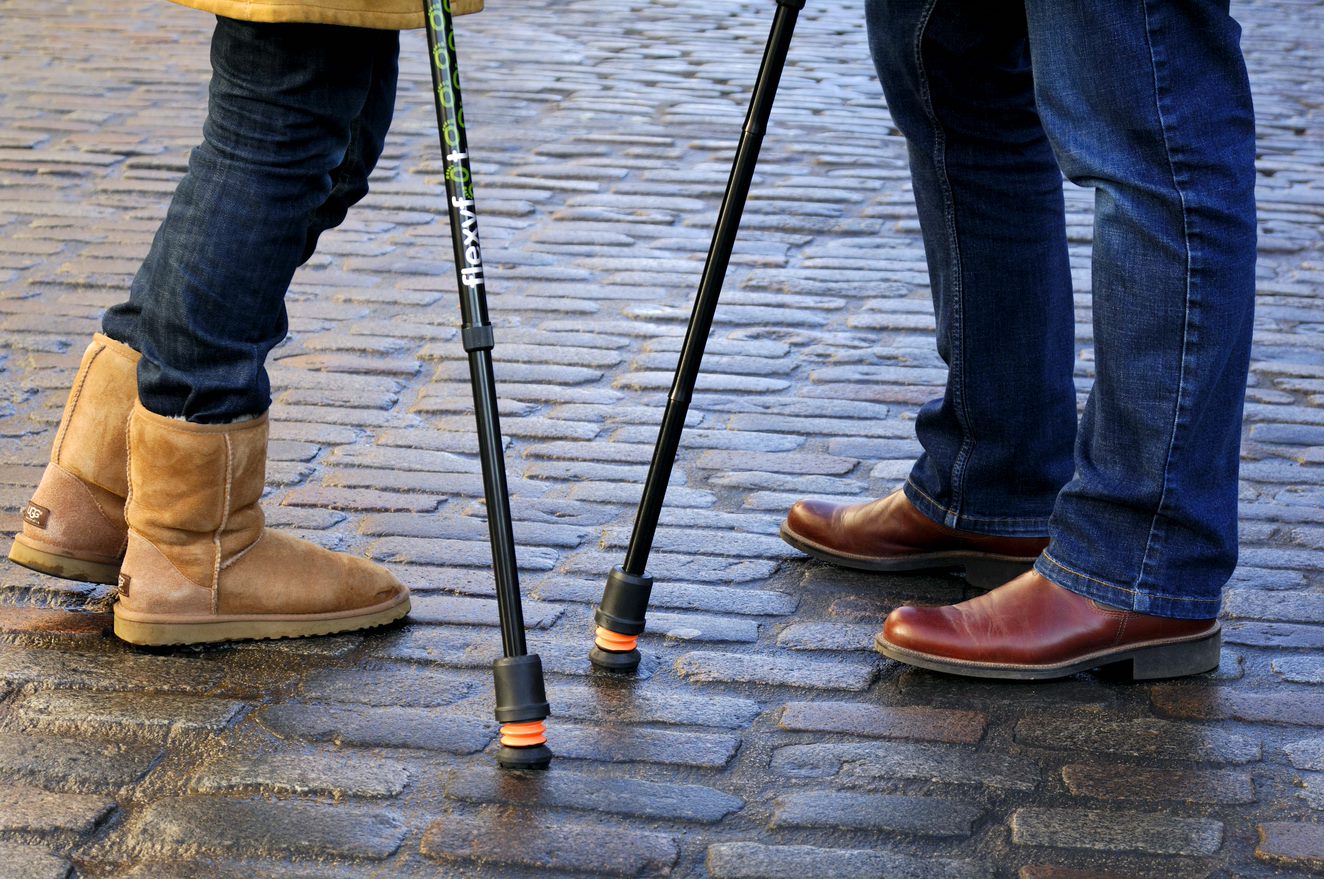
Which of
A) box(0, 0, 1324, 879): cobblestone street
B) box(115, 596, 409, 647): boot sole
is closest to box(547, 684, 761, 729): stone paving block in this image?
box(0, 0, 1324, 879): cobblestone street

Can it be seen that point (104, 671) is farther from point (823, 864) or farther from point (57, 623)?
point (823, 864)

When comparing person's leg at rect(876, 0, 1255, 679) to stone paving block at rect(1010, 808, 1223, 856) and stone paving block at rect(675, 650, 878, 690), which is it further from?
stone paving block at rect(1010, 808, 1223, 856)

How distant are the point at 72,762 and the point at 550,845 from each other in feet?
2.15

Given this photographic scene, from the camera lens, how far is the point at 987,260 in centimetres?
281

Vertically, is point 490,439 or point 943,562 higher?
point 490,439

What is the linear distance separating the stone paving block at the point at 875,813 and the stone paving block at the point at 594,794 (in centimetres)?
7

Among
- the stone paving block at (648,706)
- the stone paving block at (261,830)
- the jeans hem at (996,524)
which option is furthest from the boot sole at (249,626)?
the jeans hem at (996,524)

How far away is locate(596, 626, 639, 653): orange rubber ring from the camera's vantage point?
252 cm

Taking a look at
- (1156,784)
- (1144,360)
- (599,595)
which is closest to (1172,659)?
(1156,784)

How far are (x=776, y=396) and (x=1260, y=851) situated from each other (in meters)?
1.94

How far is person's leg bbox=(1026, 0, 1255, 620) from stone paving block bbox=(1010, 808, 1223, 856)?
0.44 metres

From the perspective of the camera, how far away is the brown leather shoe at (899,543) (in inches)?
114

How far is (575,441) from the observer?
3.55m

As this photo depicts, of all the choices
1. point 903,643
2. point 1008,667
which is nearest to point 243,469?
point 903,643
